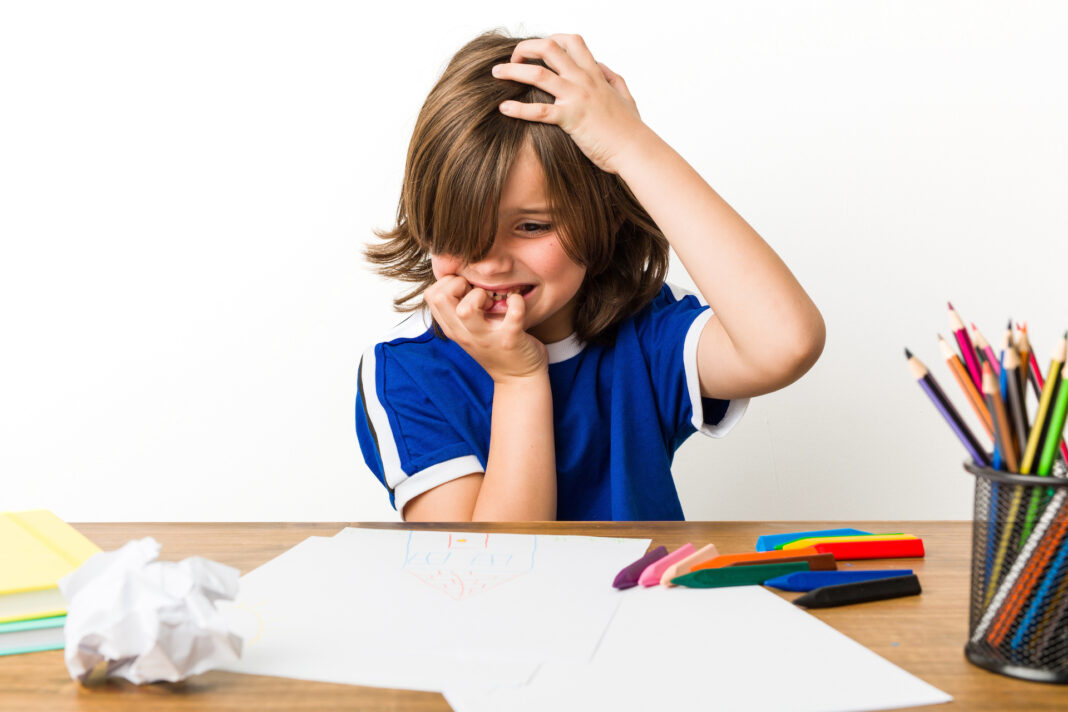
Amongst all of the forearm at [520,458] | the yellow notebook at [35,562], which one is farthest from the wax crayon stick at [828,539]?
the yellow notebook at [35,562]

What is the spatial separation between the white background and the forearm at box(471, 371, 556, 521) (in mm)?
608

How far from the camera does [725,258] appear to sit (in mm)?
750

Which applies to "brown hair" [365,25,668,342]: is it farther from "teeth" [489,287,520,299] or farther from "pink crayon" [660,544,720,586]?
"pink crayon" [660,544,720,586]

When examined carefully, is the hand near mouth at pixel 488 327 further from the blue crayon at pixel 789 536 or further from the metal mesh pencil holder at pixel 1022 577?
the metal mesh pencil holder at pixel 1022 577

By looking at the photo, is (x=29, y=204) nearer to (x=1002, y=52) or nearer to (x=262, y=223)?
(x=262, y=223)

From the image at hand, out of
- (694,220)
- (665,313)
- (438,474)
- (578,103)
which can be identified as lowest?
(438,474)

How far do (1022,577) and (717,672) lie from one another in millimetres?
128

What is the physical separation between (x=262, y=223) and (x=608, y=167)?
85 centimetres

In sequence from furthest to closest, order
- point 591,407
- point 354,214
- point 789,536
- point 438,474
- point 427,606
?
1. point 354,214
2. point 591,407
3. point 438,474
4. point 789,536
5. point 427,606

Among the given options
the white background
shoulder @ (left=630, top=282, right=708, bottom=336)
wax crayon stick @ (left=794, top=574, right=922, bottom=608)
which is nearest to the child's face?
shoulder @ (left=630, top=282, right=708, bottom=336)

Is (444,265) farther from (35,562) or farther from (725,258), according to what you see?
(35,562)

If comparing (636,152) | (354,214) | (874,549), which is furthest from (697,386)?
(354,214)

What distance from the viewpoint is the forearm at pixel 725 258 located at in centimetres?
74

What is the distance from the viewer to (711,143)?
4.64 ft
